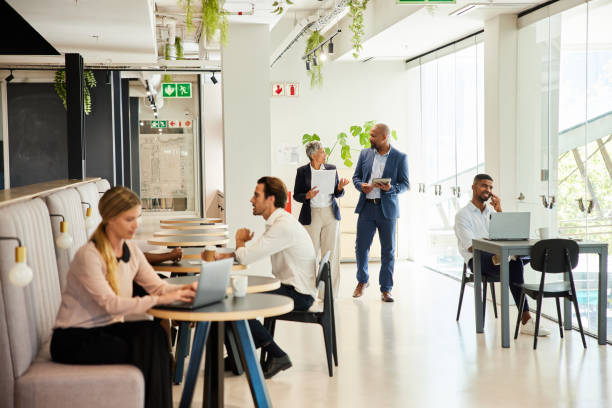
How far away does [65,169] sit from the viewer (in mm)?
15297

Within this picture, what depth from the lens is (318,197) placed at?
819 cm

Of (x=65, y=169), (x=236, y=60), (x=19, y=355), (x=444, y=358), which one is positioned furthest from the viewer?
(x=65, y=169)

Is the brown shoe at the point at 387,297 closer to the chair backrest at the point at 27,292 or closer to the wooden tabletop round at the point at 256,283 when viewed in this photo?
the wooden tabletop round at the point at 256,283

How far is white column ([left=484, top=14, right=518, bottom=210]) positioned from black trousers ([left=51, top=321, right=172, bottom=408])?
5475mm

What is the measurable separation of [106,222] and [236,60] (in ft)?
16.3

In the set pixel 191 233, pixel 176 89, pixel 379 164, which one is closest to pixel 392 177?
pixel 379 164

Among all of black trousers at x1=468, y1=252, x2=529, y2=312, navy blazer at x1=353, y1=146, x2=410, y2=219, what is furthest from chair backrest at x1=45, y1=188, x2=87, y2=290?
navy blazer at x1=353, y1=146, x2=410, y2=219

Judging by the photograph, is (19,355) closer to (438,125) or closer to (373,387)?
(373,387)

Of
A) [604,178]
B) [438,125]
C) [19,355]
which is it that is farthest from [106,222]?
[438,125]

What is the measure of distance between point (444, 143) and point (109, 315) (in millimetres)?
7922

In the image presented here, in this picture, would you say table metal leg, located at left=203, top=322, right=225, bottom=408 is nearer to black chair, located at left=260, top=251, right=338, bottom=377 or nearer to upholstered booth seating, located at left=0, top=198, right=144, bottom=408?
upholstered booth seating, located at left=0, top=198, right=144, bottom=408

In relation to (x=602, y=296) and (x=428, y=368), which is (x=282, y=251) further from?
(x=602, y=296)

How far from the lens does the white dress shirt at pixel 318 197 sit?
320 inches

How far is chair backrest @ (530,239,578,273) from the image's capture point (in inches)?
234
